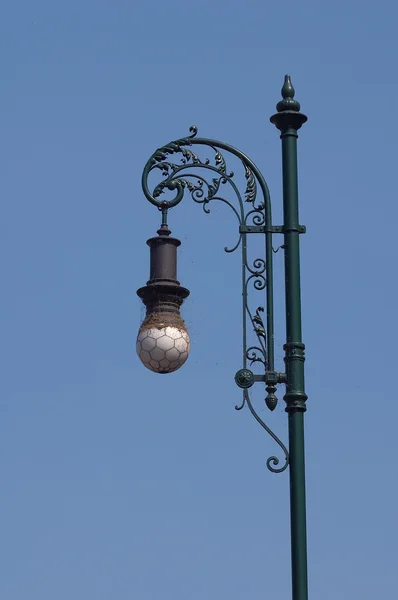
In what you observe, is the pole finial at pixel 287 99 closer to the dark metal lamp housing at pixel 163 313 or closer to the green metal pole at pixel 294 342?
the green metal pole at pixel 294 342

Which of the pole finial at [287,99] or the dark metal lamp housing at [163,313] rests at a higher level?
the pole finial at [287,99]

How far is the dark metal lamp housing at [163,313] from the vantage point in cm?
1179

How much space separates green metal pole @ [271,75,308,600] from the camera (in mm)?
11195

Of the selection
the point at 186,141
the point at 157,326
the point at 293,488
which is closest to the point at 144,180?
the point at 186,141

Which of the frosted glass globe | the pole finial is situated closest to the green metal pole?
the pole finial

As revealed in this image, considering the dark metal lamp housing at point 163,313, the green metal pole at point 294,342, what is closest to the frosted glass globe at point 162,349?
the dark metal lamp housing at point 163,313

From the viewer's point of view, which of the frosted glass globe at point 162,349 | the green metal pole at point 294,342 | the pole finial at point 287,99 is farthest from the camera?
the pole finial at point 287,99

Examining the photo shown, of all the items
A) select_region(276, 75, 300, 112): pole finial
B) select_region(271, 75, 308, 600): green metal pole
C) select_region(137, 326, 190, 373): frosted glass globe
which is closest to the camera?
select_region(271, 75, 308, 600): green metal pole

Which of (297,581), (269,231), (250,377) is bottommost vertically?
(297,581)

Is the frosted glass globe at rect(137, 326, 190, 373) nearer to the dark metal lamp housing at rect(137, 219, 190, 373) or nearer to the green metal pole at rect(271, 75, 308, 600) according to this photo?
the dark metal lamp housing at rect(137, 219, 190, 373)

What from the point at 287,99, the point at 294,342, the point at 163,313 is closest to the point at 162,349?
the point at 163,313

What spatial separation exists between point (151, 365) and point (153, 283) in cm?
64

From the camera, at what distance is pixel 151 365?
38.8 ft

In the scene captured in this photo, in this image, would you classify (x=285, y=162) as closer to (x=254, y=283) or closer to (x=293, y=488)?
(x=254, y=283)
